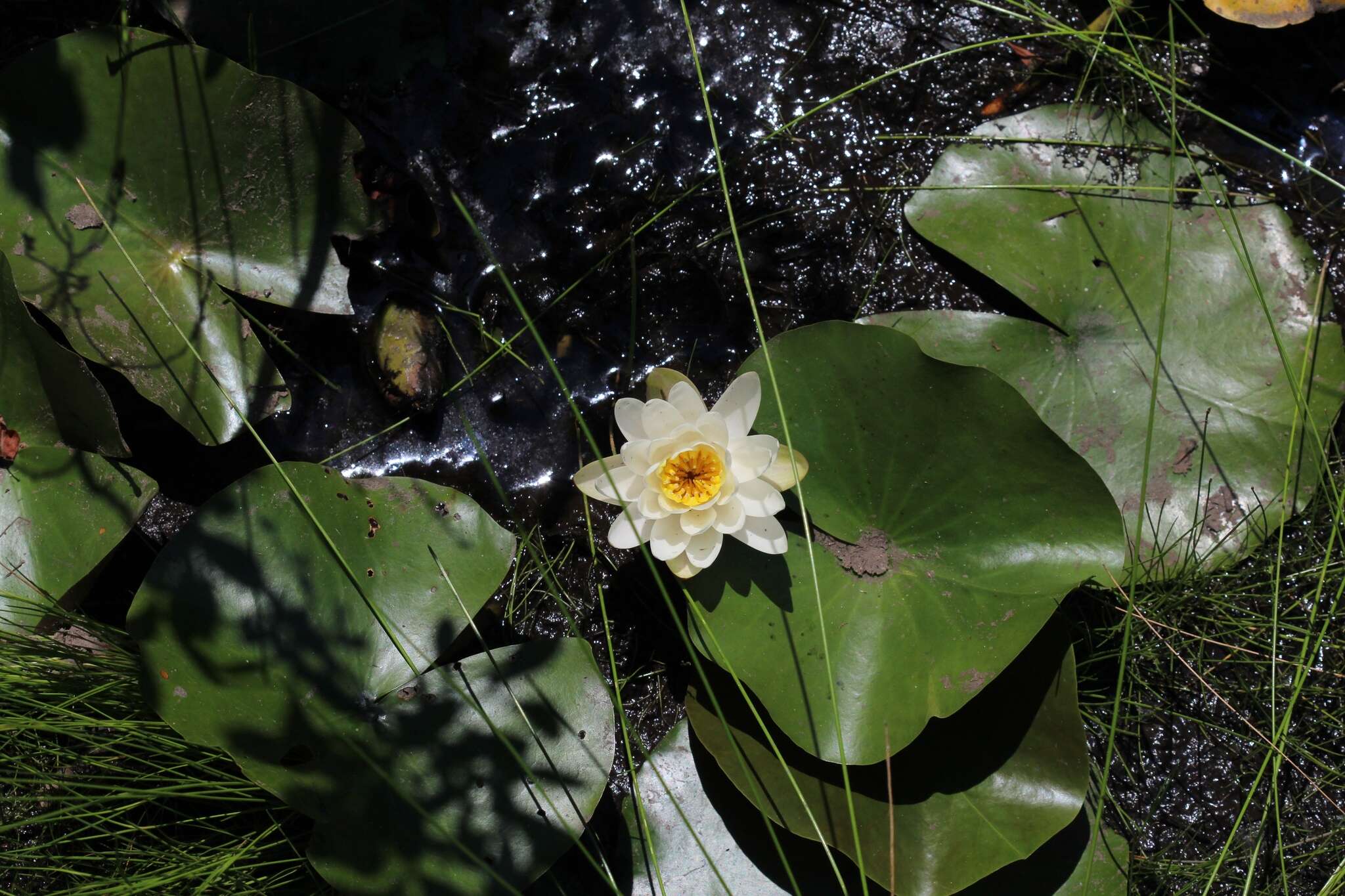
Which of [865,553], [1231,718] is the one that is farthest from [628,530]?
[1231,718]

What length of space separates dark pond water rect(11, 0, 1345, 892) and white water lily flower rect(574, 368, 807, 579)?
0.63m

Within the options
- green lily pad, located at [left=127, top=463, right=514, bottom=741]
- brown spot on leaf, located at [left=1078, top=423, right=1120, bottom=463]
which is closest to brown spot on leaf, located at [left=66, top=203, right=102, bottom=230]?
green lily pad, located at [left=127, top=463, right=514, bottom=741]

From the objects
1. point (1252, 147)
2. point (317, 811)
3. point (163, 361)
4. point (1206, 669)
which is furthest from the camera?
point (1252, 147)

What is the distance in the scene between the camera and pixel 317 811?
201 cm

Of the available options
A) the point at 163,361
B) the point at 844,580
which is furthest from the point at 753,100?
the point at 163,361

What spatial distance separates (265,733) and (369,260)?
1.35m

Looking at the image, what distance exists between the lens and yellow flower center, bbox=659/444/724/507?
6.35 ft

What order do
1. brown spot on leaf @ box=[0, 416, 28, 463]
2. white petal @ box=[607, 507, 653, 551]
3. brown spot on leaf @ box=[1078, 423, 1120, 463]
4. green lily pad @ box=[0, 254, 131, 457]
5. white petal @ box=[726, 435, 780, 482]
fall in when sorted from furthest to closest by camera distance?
brown spot on leaf @ box=[1078, 423, 1120, 463] → brown spot on leaf @ box=[0, 416, 28, 463] → green lily pad @ box=[0, 254, 131, 457] → white petal @ box=[607, 507, 653, 551] → white petal @ box=[726, 435, 780, 482]

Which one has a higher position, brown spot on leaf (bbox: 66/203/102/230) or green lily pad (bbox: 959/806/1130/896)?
brown spot on leaf (bbox: 66/203/102/230)

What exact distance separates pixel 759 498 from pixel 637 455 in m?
0.29

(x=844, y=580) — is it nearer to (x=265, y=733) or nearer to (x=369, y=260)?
(x=265, y=733)

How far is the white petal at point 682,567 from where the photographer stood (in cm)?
193

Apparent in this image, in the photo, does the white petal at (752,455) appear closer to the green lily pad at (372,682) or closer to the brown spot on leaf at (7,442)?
the green lily pad at (372,682)

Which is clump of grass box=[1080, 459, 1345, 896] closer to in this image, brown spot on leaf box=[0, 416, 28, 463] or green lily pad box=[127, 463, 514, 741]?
green lily pad box=[127, 463, 514, 741]
